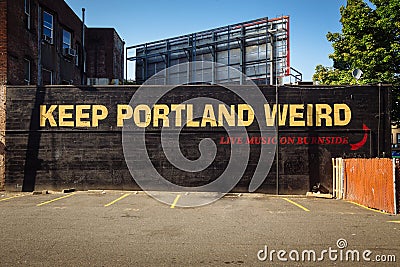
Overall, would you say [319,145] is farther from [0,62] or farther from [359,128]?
[0,62]

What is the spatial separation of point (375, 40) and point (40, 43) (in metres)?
19.4

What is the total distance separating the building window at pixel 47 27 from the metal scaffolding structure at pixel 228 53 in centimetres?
994

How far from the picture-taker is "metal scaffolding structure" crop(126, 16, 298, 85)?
2638cm

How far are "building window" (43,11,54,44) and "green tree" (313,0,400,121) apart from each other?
18.0 metres

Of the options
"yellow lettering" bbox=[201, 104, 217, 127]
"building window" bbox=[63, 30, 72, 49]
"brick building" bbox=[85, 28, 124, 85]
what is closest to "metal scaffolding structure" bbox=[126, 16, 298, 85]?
"brick building" bbox=[85, 28, 124, 85]

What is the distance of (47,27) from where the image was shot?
2397cm

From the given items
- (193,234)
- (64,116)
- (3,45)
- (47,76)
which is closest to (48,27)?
(47,76)

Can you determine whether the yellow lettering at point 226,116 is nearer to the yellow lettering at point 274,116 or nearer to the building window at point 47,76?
the yellow lettering at point 274,116

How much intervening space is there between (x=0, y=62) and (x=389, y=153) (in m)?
17.6

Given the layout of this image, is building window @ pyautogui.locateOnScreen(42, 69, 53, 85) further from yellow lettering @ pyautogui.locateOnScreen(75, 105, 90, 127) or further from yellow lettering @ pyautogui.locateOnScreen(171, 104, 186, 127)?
yellow lettering @ pyautogui.locateOnScreen(171, 104, 186, 127)

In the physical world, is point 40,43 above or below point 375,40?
below

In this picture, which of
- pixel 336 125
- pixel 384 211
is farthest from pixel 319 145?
pixel 384 211

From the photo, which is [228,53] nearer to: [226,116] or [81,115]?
[226,116]

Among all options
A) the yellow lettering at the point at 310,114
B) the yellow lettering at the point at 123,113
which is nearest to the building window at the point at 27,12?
the yellow lettering at the point at 123,113
